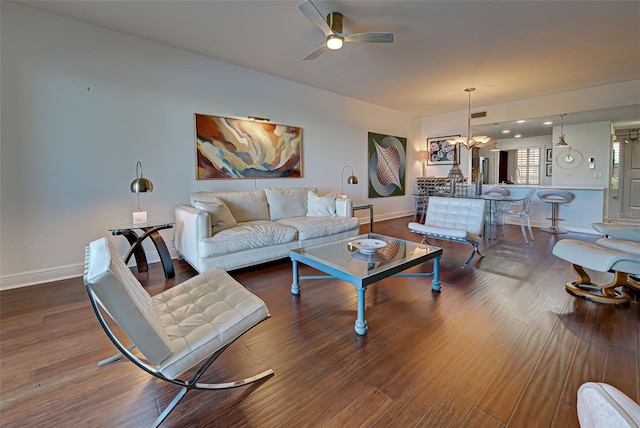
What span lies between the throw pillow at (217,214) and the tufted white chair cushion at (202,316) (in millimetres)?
1450

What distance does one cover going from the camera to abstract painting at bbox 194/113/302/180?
3.89 meters

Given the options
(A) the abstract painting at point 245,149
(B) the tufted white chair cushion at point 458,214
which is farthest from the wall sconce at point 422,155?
(A) the abstract painting at point 245,149

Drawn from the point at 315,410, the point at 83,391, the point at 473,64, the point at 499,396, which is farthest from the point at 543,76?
the point at 83,391

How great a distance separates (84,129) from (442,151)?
7101mm

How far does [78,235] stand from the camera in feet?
10.2

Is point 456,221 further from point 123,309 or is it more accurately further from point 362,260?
point 123,309

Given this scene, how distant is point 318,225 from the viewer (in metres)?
3.70

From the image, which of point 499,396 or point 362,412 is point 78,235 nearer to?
point 362,412

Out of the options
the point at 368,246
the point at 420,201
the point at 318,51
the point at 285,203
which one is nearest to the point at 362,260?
the point at 368,246

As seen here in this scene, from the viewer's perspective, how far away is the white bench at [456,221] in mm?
3318

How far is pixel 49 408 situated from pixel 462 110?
26.0ft

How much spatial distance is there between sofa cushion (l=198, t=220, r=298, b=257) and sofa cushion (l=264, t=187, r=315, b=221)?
60cm

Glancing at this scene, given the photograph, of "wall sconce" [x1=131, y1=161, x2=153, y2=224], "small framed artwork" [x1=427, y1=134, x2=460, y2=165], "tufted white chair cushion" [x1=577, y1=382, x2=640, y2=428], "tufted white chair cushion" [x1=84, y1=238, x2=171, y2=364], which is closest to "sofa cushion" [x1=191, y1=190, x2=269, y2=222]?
"wall sconce" [x1=131, y1=161, x2=153, y2=224]

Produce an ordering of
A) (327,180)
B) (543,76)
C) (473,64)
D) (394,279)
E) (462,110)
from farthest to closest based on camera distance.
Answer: (462,110) < (327,180) < (543,76) < (473,64) < (394,279)
